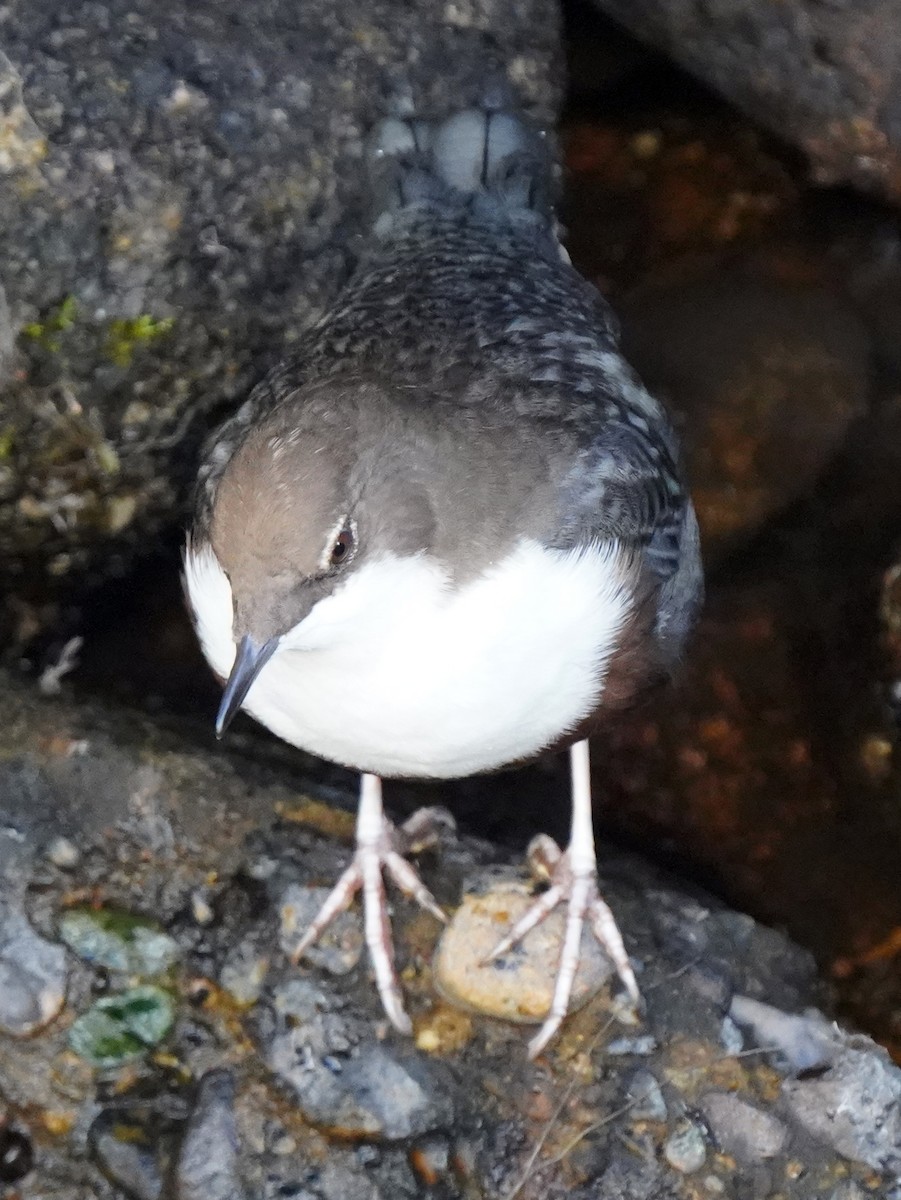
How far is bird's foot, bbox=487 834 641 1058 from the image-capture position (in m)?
3.07

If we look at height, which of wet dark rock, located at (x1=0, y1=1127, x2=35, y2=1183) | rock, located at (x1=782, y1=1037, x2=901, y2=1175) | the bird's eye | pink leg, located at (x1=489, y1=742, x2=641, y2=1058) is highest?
the bird's eye

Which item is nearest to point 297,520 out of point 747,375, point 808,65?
point 747,375

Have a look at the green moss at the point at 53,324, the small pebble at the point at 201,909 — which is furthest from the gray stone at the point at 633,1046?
the green moss at the point at 53,324

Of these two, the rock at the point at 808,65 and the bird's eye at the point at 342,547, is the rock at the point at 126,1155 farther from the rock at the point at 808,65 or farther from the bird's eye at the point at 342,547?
the rock at the point at 808,65

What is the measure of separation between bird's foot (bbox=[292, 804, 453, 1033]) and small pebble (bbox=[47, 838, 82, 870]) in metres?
0.54

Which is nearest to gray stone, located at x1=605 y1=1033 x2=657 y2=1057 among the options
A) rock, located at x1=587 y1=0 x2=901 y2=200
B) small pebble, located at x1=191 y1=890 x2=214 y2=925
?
small pebble, located at x1=191 y1=890 x2=214 y2=925

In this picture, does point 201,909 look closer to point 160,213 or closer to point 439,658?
point 439,658

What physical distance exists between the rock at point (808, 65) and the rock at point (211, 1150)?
329 cm

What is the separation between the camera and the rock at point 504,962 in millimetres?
3096

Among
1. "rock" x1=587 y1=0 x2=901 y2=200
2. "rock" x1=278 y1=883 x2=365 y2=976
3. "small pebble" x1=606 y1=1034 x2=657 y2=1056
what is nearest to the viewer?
"small pebble" x1=606 y1=1034 x2=657 y2=1056

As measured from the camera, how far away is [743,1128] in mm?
2930

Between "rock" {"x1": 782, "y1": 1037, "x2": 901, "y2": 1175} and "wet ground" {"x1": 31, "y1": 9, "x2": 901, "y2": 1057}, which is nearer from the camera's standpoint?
"rock" {"x1": 782, "y1": 1037, "x2": 901, "y2": 1175}

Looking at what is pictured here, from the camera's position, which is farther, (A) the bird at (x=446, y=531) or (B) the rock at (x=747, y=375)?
(B) the rock at (x=747, y=375)

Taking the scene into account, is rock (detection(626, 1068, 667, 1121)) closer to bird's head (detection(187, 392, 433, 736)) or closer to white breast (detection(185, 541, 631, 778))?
white breast (detection(185, 541, 631, 778))
